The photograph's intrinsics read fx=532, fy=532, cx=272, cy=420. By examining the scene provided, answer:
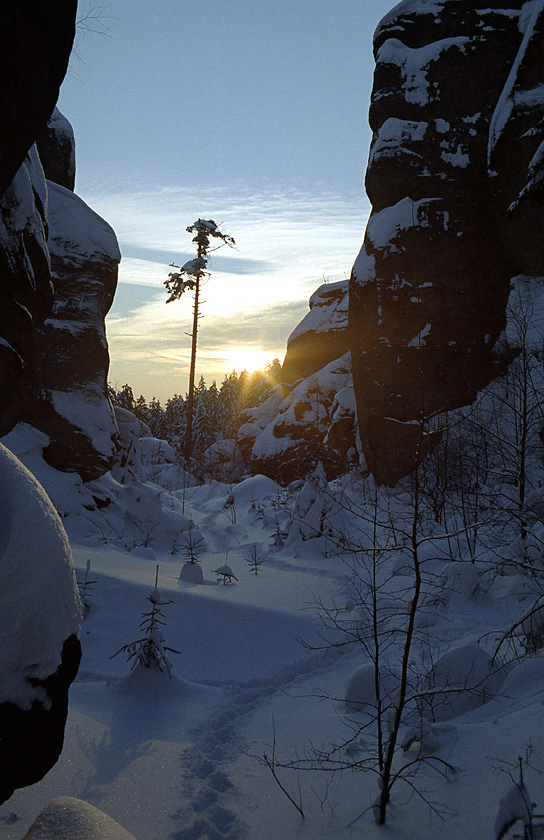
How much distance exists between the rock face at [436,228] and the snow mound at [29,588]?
1480 centimetres

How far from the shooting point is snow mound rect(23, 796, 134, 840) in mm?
2463

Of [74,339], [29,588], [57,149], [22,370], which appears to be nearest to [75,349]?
[74,339]

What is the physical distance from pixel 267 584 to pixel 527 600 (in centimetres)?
411

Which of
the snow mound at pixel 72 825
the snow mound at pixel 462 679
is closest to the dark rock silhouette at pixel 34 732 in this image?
the snow mound at pixel 72 825

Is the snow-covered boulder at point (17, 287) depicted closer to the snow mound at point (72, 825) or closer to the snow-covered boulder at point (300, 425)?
the snow mound at point (72, 825)

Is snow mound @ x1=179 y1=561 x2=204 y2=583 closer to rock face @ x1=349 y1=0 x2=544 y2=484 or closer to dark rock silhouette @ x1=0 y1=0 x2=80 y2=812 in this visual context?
dark rock silhouette @ x1=0 y1=0 x2=80 y2=812

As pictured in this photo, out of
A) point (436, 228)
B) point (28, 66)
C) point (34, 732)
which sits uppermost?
point (436, 228)

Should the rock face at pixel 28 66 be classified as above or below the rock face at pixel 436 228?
below

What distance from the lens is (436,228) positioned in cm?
1709

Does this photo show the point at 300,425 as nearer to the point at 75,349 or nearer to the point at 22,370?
the point at 75,349

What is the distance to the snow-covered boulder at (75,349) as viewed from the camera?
1320 centimetres

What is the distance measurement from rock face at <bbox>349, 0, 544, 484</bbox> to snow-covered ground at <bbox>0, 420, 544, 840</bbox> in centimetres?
885

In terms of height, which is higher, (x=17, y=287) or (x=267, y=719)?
(x=17, y=287)

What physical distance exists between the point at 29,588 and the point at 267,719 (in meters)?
3.12
